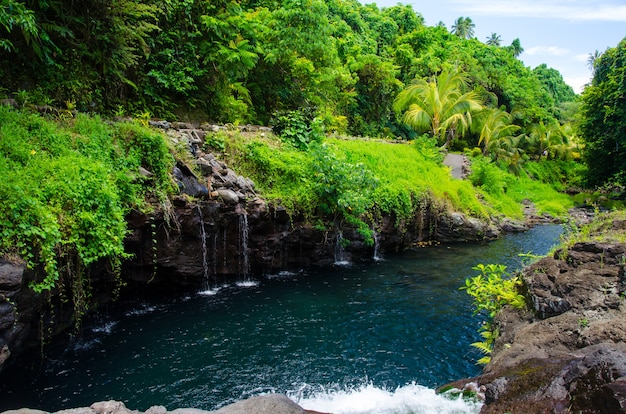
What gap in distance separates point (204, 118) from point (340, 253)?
7643mm

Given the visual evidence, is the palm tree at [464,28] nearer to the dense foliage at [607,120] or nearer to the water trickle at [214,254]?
the dense foliage at [607,120]

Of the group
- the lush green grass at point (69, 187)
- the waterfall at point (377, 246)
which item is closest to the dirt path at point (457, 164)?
the waterfall at point (377, 246)

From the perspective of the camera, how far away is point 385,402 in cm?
592

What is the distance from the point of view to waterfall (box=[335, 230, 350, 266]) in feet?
47.7

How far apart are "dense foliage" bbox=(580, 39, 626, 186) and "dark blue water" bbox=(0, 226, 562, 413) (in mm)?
18535

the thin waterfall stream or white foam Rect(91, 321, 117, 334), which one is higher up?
the thin waterfall stream

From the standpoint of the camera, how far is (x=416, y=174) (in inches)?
797

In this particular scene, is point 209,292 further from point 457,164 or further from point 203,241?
point 457,164

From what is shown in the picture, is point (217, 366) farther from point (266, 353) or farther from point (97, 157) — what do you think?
point (97, 157)

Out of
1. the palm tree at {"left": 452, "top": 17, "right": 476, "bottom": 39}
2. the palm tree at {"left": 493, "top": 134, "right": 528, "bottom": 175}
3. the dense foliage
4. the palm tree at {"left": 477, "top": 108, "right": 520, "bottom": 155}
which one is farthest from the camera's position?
the palm tree at {"left": 452, "top": 17, "right": 476, "bottom": 39}

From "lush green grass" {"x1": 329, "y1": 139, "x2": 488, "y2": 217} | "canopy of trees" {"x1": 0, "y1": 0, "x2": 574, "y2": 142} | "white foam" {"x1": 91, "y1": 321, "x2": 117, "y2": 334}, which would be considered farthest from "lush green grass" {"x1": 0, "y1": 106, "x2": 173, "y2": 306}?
"lush green grass" {"x1": 329, "y1": 139, "x2": 488, "y2": 217}

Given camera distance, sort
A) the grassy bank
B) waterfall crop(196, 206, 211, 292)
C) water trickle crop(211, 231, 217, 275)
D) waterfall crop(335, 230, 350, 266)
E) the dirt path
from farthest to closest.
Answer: the dirt path, waterfall crop(335, 230, 350, 266), water trickle crop(211, 231, 217, 275), waterfall crop(196, 206, 211, 292), the grassy bank

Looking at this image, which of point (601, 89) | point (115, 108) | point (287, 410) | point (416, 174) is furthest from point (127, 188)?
point (601, 89)

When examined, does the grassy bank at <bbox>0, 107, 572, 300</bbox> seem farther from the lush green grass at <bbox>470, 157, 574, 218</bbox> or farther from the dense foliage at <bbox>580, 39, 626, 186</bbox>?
the dense foliage at <bbox>580, 39, 626, 186</bbox>
